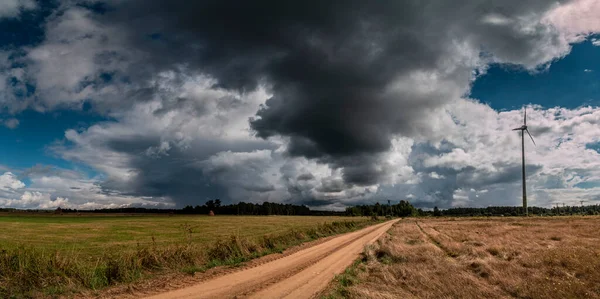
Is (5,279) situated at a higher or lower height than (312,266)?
higher

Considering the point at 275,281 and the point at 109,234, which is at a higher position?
the point at 275,281

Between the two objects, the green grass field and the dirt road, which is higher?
the dirt road

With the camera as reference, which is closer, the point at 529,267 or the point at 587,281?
the point at 587,281

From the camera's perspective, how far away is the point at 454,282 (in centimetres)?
1536

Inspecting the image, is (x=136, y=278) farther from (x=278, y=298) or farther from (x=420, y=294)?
(x=420, y=294)

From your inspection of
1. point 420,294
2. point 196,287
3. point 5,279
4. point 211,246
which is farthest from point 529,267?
point 5,279

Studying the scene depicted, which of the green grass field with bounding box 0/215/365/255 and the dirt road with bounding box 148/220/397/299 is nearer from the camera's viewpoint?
the dirt road with bounding box 148/220/397/299

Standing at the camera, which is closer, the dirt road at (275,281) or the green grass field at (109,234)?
the dirt road at (275,281)

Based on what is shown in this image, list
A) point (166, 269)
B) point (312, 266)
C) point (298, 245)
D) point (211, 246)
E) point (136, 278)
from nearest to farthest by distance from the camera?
1. point (136, 278)
2. point (166, 269)
3. point (312, 266)
4. point (211, 246)
5. point (298, 245)

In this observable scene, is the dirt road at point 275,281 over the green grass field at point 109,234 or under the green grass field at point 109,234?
over

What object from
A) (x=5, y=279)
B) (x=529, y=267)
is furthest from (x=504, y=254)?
(x=5, y=279)

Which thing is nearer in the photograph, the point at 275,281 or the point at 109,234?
the point at 275,281

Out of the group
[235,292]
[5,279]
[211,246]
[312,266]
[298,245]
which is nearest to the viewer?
[5,279]

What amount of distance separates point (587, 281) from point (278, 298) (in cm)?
1389
